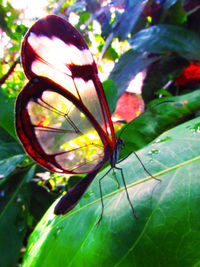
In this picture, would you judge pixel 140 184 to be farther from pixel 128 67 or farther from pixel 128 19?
pixel 128 19

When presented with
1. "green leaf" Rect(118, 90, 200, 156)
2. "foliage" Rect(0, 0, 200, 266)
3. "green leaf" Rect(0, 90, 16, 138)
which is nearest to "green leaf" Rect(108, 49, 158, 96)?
"foliage" Rect(0, 0, 200, 266)

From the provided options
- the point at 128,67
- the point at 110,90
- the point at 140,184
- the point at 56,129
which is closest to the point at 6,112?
the point at 56,129

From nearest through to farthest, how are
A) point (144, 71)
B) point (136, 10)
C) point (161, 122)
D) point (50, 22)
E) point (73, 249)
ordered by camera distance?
point (73, 249) → point (50, 22) → point (161, 122) → point (136, 10) → point (144, 71)

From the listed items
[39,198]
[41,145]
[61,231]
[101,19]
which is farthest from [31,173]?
[101,19]

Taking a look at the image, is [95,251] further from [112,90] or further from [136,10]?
[136,10]

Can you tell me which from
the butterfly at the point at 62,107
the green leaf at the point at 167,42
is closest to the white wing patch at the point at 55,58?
the butterfly at the point at 62,107

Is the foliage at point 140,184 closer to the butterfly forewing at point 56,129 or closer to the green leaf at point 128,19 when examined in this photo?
the green leaf at point 128,19
